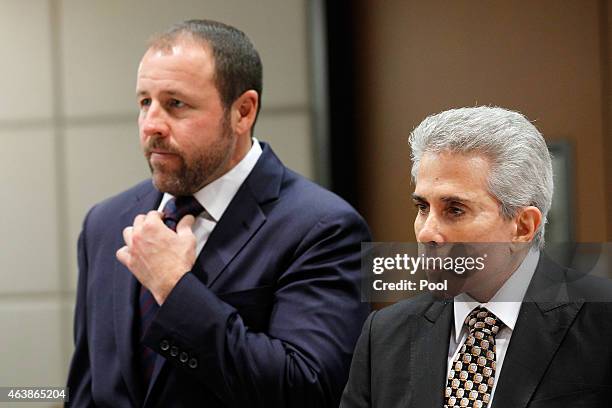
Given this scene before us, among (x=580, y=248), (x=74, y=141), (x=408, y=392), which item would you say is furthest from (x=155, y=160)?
(x=74, y=141)

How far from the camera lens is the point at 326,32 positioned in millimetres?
2076

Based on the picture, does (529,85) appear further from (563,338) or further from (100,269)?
(100,269)

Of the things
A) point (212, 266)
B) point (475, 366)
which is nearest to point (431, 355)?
point (475, 366)

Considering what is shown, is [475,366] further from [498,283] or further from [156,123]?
[156,123]

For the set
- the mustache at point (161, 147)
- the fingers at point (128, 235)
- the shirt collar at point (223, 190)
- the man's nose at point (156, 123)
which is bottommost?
the fingers at point (128, 235)

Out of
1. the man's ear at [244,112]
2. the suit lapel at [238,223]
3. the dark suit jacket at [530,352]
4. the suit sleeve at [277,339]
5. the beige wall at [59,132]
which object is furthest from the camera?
the beige wall at [59,132]

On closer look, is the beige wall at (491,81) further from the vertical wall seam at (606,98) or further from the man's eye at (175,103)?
the man's eye at (175,103)

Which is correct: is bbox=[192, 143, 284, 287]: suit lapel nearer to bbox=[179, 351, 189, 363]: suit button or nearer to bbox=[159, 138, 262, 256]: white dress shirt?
bbox=[159, 138, 262, 256]: white dress shirt

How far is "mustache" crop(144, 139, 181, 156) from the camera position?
1508mm

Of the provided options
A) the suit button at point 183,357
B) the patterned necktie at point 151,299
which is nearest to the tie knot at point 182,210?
the patterned necktie at point 151,299

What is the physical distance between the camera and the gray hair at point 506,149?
1.10 metres

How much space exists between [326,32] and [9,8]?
82 centimetres

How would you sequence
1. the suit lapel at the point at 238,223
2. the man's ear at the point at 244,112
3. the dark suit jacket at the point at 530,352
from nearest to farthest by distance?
1. the dark suit jacket at the point at 530,352
2. the suit lapel at the point at 238,223
3. the man's ear at the point at 244,112

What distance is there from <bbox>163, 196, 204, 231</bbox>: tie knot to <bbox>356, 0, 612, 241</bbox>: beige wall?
324 millimetres
